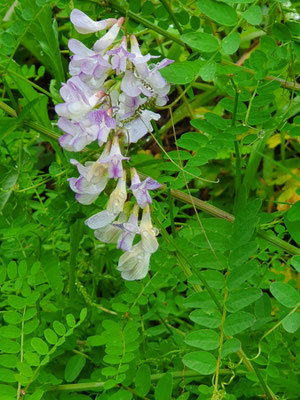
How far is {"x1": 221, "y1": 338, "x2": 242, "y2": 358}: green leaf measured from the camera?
813 mm

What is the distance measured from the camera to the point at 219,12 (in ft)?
2.71

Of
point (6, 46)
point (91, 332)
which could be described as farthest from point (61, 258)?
point (6, 46)

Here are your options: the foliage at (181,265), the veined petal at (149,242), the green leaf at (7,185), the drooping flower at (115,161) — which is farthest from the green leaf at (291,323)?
the green leaf at (7,185)

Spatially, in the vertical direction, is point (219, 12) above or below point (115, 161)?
above

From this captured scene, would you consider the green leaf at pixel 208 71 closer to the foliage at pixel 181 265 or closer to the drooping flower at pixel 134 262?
the foliage at pixel 181 265

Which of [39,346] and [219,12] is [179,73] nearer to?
[219,12]

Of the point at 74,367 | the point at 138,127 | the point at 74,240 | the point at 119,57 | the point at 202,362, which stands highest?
the point at 119,57

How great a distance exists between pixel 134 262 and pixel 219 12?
367 mm

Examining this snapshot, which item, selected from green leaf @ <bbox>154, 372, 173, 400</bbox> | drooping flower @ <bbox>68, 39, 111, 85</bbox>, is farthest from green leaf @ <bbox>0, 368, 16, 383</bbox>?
drooping flower @ <bbox>68, 39, 111, 85</bbox>

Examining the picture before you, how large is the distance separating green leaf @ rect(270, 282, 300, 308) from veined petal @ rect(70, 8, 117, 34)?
44 cm

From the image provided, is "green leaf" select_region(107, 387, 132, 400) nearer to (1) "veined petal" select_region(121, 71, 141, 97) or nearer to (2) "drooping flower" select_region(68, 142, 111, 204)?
(2) "drooping flower" select_region(68, 142, 111, 204)

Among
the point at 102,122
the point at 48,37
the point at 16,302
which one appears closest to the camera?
the point at 102,122

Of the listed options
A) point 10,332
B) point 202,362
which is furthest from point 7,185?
point 202,362

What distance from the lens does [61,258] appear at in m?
1.52
